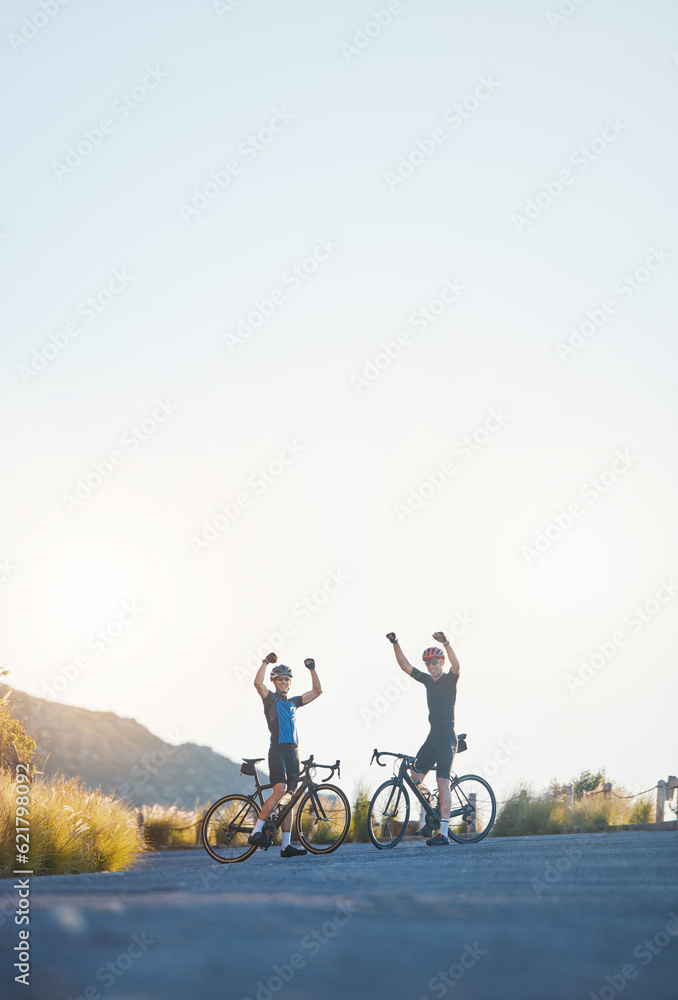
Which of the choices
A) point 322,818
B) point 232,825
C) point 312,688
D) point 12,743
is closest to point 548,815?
point 322,818

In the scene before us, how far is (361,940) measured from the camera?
172 inches

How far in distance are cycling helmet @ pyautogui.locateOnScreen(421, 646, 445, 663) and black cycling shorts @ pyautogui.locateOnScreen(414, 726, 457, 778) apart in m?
0.85

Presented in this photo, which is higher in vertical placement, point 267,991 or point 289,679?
point 289,679

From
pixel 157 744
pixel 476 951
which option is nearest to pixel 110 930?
pixel 476 951

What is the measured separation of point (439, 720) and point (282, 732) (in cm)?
217

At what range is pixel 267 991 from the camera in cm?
381

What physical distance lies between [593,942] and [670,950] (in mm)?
319

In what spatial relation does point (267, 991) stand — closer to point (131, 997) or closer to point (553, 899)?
point (131, 997)

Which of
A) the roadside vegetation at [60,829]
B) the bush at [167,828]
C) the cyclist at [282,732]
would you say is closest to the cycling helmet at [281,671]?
the cyclist at [282,732]

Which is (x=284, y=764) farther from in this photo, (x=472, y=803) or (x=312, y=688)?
(x=472, y=803)

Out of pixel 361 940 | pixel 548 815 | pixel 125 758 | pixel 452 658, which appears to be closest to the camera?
pixel 361 940

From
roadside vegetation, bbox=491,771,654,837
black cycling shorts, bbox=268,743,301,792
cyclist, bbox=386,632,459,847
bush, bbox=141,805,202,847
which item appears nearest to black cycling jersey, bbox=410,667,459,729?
cyclist, bbox=386,632,459,847

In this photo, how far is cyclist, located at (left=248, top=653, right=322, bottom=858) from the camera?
10.8 meters

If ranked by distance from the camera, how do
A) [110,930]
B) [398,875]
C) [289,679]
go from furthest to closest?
[289,679]
[398,875]
[110,930]
